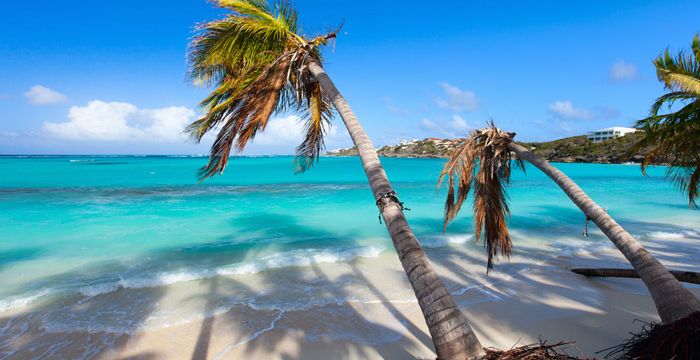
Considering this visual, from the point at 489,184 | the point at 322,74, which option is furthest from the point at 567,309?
the point at 322,74

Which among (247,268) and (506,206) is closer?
(506,206)

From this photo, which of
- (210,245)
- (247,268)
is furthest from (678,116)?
(210,245)

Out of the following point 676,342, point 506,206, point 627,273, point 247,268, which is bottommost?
point 247,268

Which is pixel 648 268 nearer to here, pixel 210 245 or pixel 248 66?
pixel 248 66

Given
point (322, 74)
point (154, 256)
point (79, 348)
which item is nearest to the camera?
point (322, 74)

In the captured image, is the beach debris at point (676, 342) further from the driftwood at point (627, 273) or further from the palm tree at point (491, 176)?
the driftwood at point (627, 273)

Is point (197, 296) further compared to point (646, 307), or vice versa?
point (197, 296)

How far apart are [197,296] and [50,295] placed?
2.80 m

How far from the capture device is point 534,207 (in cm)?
2017

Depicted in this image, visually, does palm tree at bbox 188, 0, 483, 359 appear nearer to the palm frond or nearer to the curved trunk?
the palm frond

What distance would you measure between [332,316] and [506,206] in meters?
3.16

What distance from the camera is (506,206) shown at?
16.5 ft

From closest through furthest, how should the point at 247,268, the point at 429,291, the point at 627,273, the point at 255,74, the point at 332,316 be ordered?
the point at 429,291, the point at 255,74, the point at 332,316, the point at 627,273, the point at 247,268

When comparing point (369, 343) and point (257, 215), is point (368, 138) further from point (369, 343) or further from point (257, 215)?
point (257, 215)
